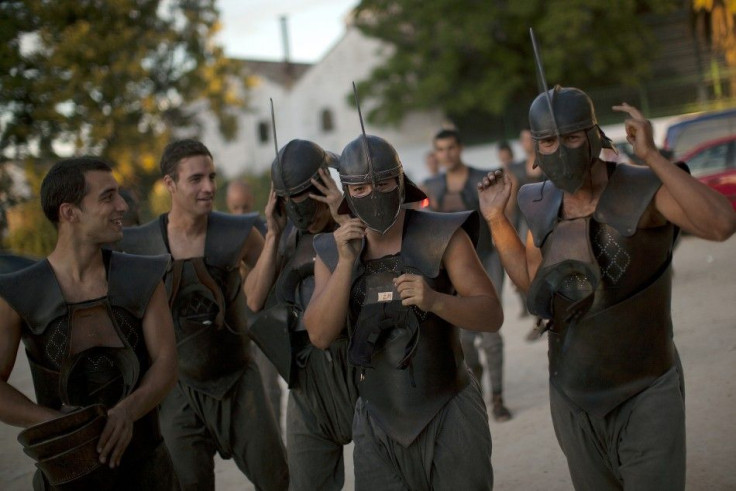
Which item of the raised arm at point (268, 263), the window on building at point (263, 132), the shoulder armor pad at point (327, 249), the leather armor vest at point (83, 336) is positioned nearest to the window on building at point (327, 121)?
the window on building at point (263, 132)

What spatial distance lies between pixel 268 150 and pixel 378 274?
3873cm

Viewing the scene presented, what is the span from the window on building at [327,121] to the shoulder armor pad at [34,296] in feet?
116

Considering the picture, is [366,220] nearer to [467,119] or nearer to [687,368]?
[687,368]

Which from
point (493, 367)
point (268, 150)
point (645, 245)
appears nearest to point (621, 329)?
point (645, 245)

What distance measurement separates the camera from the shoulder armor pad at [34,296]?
11.4 feet

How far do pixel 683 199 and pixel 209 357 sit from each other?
268cm

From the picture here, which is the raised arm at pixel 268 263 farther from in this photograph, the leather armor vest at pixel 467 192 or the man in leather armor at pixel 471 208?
the leather armor vest at pixel 467 192

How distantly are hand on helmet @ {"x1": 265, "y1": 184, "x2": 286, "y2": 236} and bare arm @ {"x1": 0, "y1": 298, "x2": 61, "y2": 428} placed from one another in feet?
4.78

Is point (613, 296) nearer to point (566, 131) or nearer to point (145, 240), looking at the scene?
point (566, 131)

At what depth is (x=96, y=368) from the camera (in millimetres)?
3578

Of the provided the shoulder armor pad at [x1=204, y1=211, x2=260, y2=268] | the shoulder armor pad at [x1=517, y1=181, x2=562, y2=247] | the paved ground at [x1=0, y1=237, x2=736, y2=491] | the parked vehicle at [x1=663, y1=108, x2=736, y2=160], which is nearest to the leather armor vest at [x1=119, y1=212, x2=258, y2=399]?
the shoulder armor pad at [x1=204, y1=211, x2=260, y2=268]

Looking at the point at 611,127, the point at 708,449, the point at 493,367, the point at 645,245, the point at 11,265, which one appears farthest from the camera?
the point at 611,127

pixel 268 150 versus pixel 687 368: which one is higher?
pixel 268 150

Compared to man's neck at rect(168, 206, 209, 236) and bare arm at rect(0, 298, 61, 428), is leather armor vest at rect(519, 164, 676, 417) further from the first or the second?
man's neck at rect(168, 206, 209, 236)
